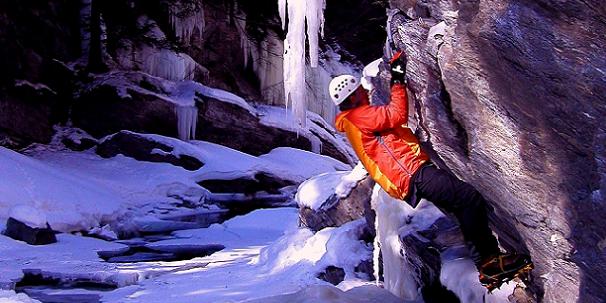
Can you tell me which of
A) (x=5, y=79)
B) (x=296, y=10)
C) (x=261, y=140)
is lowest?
(x=261, y=140)

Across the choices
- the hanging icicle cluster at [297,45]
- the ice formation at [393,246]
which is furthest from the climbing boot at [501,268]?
the hanging icicle cluster at [297,45]

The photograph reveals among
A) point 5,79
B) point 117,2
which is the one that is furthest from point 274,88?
point 5,79

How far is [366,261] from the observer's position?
21.6 feet

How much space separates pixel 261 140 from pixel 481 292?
13849mm

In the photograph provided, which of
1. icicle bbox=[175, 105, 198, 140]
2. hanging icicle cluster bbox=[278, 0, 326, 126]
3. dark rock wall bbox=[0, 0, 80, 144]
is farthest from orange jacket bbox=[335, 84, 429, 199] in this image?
dark rock wall bbox=[0, 0, 80, 144]

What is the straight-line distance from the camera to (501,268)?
4.15 metres

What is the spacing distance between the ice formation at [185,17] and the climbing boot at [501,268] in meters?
15.4

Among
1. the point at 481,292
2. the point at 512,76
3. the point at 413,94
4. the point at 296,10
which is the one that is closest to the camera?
the point at 512,76

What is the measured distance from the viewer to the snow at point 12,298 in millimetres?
5895

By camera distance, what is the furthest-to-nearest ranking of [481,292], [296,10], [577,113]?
[296,10]
[481,292]
[577,113]

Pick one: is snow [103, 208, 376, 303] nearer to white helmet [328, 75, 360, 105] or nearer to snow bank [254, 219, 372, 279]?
snow bank [254, 219, 372, 279]

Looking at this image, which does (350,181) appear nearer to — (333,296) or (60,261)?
(333,296)

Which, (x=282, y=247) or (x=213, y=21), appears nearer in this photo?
(x=282, y=247)

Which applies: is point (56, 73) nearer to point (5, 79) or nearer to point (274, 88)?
point (5, 79)
